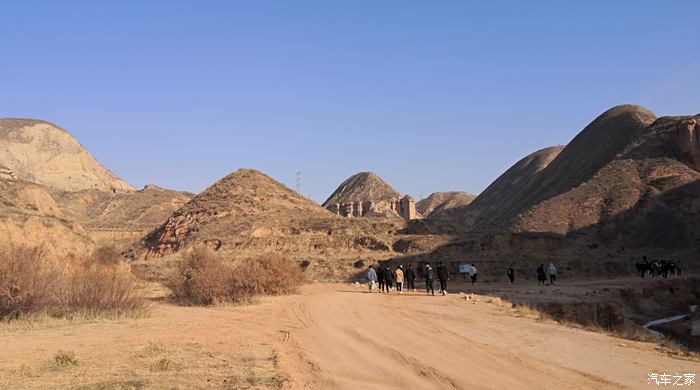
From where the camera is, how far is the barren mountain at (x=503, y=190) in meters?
111

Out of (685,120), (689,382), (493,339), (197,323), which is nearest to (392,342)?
(493,339)

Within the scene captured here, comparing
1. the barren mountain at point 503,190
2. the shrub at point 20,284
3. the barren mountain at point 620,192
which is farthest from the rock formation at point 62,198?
the barren mountain at point 503,190

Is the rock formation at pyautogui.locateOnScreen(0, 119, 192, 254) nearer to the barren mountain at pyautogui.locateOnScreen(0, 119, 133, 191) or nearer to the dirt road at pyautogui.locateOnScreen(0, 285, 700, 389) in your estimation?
the barren mountain at pyautogui.locateOnScreen(0, 119, 133, 191)

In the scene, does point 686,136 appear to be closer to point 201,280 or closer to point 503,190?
point 503,190

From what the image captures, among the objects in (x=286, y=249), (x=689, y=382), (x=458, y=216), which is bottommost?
(x=689, y=382)

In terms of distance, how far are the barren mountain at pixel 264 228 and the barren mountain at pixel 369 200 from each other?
128 ft

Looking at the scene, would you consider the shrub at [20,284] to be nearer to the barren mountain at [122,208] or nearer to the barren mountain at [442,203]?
the barren mountain at [122,208]

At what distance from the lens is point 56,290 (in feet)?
58.5

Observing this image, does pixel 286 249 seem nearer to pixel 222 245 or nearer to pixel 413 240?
pixel 222 245

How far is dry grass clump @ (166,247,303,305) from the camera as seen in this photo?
2322 centimetres

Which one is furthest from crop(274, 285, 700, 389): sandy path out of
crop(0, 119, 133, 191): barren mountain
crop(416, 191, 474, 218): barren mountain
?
crop(416, 191, 474, 218): barren mountain

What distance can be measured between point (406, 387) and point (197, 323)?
9.85 meters

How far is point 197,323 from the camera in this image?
1680 centimetres

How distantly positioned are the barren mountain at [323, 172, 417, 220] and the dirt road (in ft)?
290
